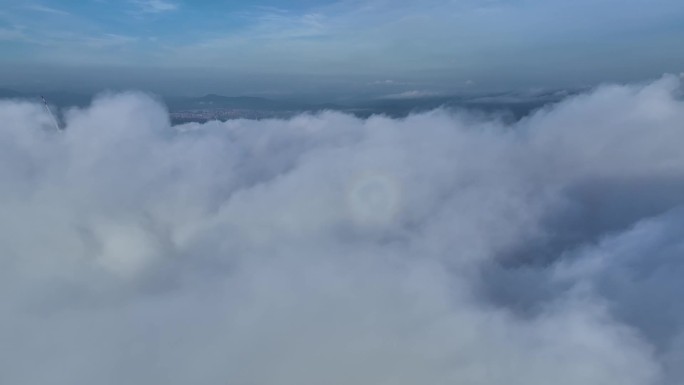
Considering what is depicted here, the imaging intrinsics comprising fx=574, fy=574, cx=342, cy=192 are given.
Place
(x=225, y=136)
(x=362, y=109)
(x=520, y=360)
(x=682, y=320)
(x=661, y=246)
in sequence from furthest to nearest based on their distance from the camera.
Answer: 1. (x=362, y=109)
2. (x=225, y=136)
3. (x=661, y=246)
4. (x=682, y=320)
5. (x=520, y=360)

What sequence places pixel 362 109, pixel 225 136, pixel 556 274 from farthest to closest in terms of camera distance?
pixel 362 109
pixel 225 136
pixel 556 274

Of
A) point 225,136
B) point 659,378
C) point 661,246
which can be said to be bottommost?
point 659,378

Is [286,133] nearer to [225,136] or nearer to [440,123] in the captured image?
[225,136]

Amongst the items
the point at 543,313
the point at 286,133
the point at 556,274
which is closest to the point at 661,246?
the point at 556,274

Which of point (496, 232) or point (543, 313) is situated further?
point (496, 232)

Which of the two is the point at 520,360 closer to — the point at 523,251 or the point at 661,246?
the point at 523,251

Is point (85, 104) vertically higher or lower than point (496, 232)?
higher

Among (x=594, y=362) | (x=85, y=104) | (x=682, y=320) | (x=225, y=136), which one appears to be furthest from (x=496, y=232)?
A: (x=85, y=104)

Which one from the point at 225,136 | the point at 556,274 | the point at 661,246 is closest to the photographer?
the point at 556,274

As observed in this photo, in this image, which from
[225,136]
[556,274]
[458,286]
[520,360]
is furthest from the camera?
[225,136]
